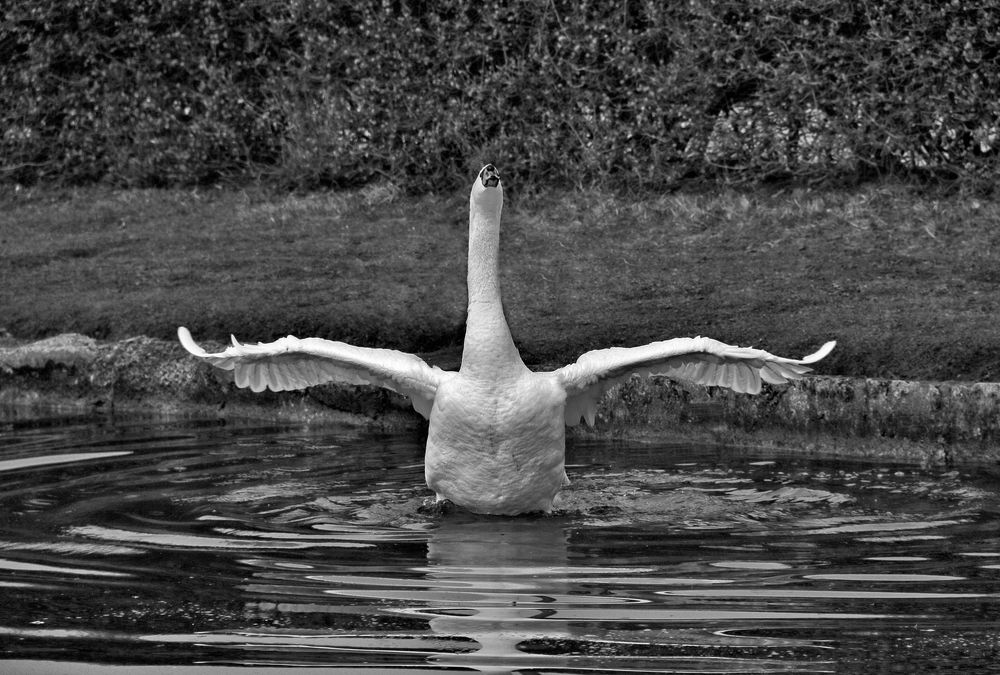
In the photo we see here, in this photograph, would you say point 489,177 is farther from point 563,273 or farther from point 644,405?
point 563,273

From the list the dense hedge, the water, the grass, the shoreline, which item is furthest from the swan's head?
the dense hedge

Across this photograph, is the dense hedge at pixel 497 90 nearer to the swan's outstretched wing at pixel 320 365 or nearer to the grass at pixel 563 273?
the grass at pixel 563 273

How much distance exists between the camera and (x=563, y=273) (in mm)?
9320

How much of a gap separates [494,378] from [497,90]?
5.54 meters

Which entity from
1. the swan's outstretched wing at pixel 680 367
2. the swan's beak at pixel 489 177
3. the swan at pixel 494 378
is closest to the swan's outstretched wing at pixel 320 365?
the swan at pixel 494 378

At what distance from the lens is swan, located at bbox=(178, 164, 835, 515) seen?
6.07 metres

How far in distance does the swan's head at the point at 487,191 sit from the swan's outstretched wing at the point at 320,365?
70 cm

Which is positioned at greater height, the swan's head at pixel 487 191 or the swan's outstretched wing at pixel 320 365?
the swan's head at pixel 487 191

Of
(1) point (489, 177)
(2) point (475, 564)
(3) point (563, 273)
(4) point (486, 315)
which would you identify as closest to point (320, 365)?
(4) point (486, 315)

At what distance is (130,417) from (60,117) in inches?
219

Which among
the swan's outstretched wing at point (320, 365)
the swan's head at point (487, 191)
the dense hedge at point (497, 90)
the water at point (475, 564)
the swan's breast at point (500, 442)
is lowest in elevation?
the water at point (475, 564)

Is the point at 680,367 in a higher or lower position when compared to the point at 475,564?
higher

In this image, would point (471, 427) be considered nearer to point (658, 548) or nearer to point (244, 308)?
point (658, 548)

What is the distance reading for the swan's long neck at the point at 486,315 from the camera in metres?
6.11
